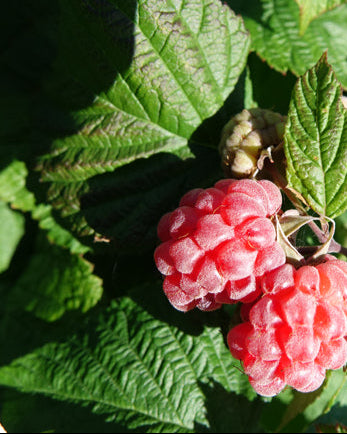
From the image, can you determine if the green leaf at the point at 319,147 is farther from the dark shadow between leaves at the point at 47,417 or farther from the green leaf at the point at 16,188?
the green leaf at the point at 16,188

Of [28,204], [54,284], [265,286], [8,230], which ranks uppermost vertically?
[265,286]

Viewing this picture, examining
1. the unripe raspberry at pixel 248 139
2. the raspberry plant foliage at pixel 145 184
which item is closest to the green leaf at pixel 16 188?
the raspberry plant foliage at pixel 145 184

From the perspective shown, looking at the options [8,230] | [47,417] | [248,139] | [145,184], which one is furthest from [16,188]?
[248,139]

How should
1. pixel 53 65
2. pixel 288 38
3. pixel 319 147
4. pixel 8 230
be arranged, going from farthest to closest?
pixel 8 230
pixel 53 65
pixel 288 38
pixel 319 147

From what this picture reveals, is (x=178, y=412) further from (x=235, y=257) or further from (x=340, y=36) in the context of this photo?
(x=340, y=36)

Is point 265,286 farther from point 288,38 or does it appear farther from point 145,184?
point 288,38

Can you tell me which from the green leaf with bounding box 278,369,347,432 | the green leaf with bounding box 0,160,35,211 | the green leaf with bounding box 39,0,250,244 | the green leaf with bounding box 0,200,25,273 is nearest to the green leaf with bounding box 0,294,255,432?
the green leaf with bounding box 278,369,347,432
